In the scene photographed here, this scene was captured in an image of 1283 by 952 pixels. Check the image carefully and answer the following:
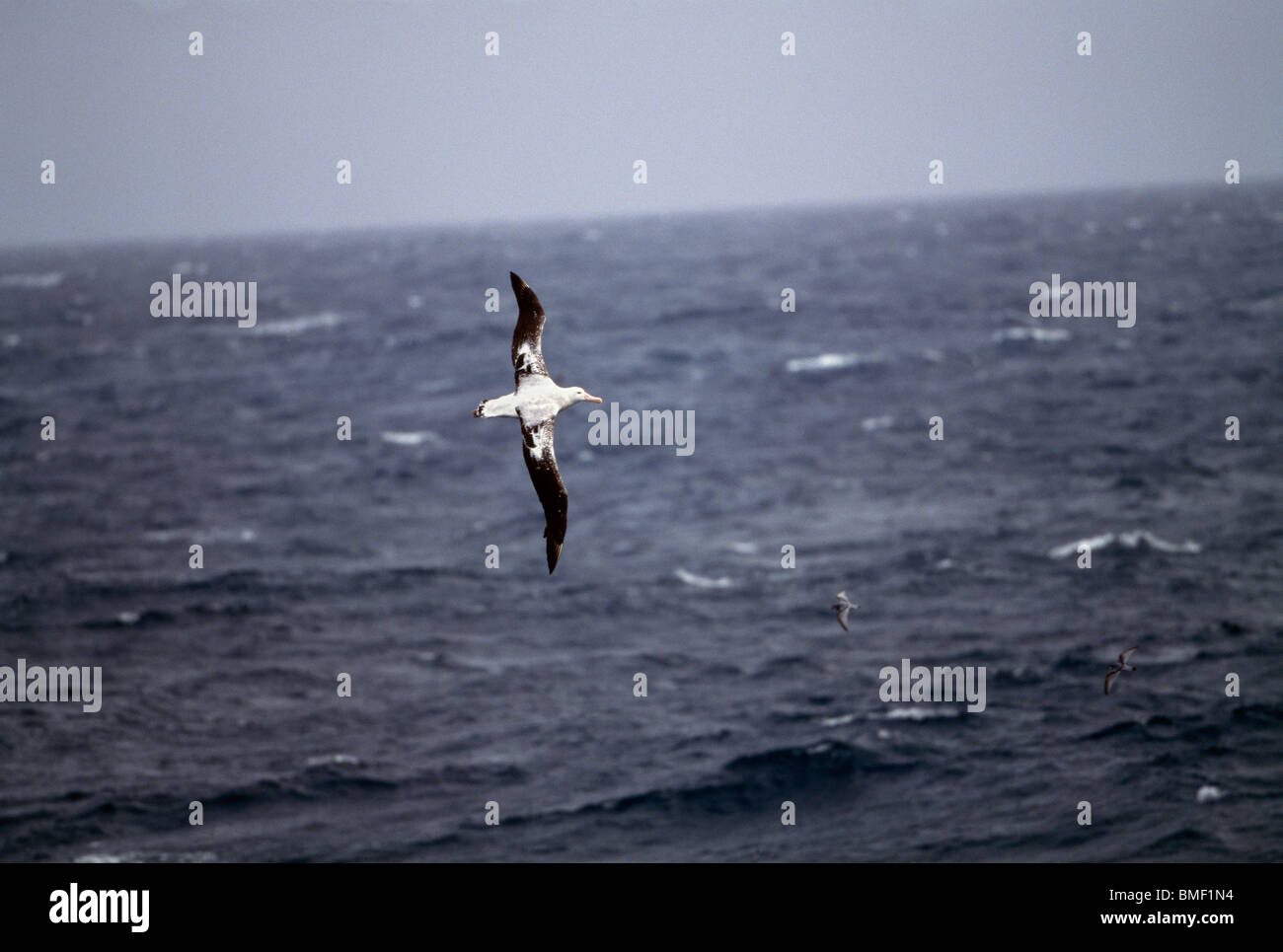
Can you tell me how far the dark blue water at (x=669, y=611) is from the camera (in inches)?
1745

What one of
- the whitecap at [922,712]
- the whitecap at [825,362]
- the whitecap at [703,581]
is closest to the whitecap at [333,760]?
the whitecap at [922,712]

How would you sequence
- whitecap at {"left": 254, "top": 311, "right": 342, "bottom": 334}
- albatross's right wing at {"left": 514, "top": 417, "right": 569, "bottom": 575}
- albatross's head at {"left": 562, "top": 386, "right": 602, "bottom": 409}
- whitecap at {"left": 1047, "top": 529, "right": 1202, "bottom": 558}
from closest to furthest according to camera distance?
albatross's right wing at {"left": 514, "top": 417, "right": 569, "bottom": 575} → albatross's head at {"left": 562, "top": 386, "right": 602, "bottom": 409} → whitecap at {"left": 1047, "top": 529, "right": 1202, "bottom": 558} → whitecap at {"left": 254, "top": 311, "right": 342, "bottom": 334}

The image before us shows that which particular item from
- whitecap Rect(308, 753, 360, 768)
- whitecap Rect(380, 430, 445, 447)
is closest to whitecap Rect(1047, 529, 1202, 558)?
whitecap Rect(308, 753, 360, 768)

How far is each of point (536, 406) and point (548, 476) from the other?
97 centimetres

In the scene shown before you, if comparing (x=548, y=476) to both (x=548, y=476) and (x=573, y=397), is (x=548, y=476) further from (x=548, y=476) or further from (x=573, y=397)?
(x=573, y=397)

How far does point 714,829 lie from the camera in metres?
43.6

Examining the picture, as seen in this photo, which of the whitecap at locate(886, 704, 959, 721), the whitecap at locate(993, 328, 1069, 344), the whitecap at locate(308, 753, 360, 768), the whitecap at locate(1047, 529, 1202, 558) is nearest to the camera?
the whitecap at locate(308, 753, 360, 768)

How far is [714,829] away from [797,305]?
357 feet

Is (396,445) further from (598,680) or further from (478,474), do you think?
(598,680)

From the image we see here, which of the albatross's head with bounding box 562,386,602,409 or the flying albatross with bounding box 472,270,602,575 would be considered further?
the albatross's head with bounding box 562,386,602,409

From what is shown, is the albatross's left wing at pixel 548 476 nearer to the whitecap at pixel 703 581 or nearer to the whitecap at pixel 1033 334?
the whitecap at pixel 703 581

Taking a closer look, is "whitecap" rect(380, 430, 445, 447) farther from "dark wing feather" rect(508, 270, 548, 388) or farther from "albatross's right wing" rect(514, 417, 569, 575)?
"albatross's right wing" rect(514, 417, 569, 575)

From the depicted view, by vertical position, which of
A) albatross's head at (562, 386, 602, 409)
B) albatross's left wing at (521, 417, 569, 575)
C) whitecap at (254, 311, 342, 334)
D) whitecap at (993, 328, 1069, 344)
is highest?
whitecap at (254, 311, 342, 334)

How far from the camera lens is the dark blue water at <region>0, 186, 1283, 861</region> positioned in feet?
145
